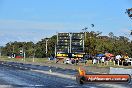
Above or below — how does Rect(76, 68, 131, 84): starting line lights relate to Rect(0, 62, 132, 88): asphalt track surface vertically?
above

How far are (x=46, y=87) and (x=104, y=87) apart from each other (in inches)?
122

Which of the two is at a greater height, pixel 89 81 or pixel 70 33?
pixel 70 33

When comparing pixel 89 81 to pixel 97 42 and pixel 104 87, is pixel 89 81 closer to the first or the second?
pixel 104 87

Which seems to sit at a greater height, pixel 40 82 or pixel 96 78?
pixel 96 78

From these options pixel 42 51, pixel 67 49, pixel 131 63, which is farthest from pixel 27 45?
pixel 131 63

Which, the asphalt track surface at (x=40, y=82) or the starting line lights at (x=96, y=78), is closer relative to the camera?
the starting line lights at (x=96, y=78)

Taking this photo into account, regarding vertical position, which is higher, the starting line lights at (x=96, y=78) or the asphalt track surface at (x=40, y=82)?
the starting line lights at (x=96, y=78)

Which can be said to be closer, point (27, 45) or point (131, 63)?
point (131, 63)

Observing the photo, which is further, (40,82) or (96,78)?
(40,82)

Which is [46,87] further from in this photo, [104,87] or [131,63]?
[131,63]

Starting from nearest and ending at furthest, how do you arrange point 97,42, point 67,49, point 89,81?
point 89,81, point 97,42, point 67,49

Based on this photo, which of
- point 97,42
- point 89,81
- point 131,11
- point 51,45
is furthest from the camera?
point 51,45

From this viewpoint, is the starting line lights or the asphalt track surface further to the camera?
the asphalt track surface

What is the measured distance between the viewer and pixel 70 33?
11844 cm
